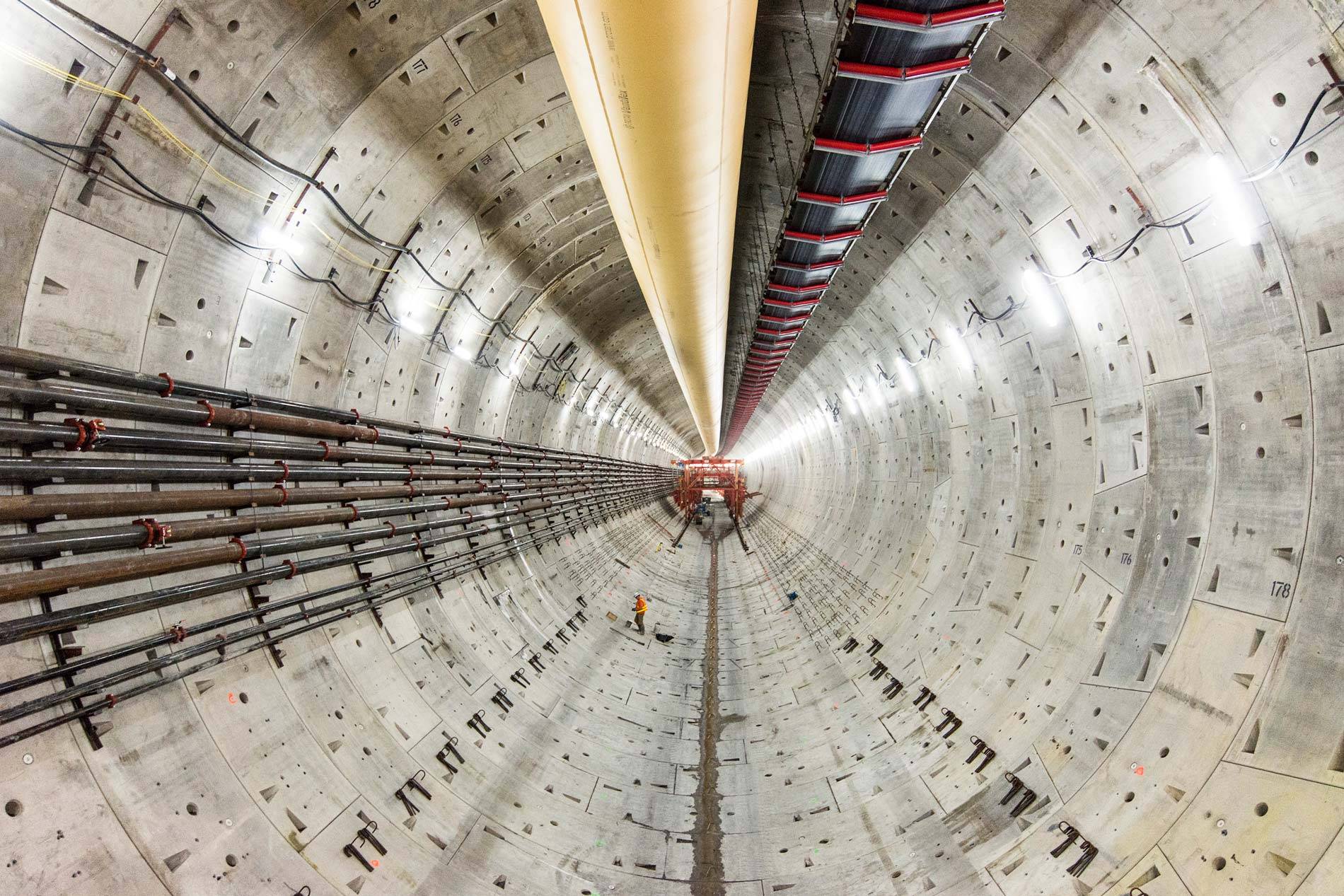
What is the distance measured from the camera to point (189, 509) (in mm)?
4043

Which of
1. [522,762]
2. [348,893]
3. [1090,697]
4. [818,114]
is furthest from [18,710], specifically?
[1090,697]

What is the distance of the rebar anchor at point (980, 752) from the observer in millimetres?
6305

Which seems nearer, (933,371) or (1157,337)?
(1157,337)

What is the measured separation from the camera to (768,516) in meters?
30.1

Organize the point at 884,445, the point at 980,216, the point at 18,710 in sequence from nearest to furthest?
the point at 18,710, the point at 980,216, the point at 884,445

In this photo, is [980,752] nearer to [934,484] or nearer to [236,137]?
[934,484]

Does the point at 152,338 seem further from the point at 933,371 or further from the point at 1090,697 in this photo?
the point at 933,371

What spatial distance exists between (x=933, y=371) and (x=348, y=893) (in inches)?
344

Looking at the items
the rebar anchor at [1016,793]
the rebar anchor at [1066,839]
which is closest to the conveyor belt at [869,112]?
the rebar anchor at [1016,793]

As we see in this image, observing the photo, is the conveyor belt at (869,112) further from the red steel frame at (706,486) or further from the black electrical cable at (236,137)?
the red steel frame at (706,486)

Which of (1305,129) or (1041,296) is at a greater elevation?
(1305,129)

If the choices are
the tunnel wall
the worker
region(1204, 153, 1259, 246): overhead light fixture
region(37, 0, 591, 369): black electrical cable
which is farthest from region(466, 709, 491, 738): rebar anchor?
region(1204, 153, 1259, 246): overhead light fixture

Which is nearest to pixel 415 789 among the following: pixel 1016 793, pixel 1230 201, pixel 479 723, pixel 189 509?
pixel 479 723

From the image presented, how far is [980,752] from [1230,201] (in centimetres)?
530
